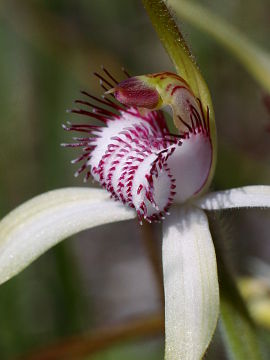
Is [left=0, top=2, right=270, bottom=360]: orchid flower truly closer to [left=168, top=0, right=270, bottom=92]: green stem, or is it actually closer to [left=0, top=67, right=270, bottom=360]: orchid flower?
[left=0, top=67, right=270, bottom=360]: orchid flower

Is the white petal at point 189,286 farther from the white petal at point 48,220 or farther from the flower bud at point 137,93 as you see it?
the flower bud at point 137,93

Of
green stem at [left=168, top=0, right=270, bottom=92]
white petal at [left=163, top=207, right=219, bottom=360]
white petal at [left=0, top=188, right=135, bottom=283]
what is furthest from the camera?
green stem at [left=168, top=0, right=270, bottom=92]

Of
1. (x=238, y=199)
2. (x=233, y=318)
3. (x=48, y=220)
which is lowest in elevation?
(x=233, y=318)

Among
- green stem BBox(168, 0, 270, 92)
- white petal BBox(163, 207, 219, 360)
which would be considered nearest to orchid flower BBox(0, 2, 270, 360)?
white petal BBox(163, 207, 219, 360)

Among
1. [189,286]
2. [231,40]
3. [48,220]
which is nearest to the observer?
[189,286]

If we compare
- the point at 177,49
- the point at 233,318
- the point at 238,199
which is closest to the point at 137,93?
the point at 177,49

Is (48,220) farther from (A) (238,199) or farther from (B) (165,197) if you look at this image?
→ (A) (238,199)

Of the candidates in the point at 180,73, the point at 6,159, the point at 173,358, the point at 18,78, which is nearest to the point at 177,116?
the point at 180,73
